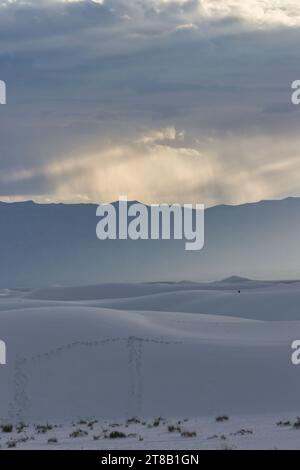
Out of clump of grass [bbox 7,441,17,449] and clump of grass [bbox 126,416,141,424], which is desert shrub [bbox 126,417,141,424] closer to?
clump of grass [bbox 126,416,141,424]

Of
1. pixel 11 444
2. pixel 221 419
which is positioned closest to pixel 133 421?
pixel 221 419

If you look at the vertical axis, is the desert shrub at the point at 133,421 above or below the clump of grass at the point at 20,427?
above

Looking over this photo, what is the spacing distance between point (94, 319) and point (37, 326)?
2188 mm

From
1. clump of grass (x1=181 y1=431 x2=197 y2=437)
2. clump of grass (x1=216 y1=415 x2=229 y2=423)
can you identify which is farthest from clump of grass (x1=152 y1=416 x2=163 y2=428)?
clump of grass (x1=181 y1=431 x2=197 y2=437)

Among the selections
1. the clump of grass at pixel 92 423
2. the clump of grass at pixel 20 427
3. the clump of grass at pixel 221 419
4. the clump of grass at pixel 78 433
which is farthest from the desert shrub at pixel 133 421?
the clump of grass at pixel 78 433

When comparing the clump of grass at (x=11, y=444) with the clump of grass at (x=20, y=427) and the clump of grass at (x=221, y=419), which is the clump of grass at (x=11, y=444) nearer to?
the clump of grass at (x=20, y=427)

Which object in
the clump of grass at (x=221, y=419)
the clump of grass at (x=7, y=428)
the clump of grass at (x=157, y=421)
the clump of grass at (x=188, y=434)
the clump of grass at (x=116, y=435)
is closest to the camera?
the clump of grass at (x=188, y=434)

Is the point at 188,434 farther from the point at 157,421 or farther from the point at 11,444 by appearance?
the point at 157,421

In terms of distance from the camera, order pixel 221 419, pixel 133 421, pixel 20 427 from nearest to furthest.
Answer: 1. pixel 221 419
2. pixel 20 427
3. pixel 133 421

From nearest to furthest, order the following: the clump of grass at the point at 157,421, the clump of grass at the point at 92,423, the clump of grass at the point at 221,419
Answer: the clump of grass at the point at 157,421, the clump of grass at the point at 92,423, the clump of grass at the point at 221,419

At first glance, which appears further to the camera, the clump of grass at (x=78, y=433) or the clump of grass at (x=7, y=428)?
the clump of grass at (x=7, y=428)
